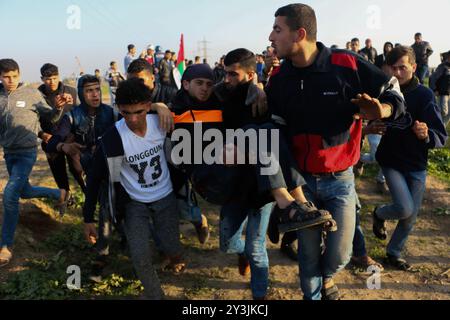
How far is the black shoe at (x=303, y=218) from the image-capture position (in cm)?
279

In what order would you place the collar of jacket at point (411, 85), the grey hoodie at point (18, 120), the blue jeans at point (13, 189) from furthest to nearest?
1. the grey hoodie at point (18, 120)
2. the blue jeans at point (13, 189)
3. the collar of jacket at point (411, 85)

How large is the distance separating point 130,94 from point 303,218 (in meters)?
1.87

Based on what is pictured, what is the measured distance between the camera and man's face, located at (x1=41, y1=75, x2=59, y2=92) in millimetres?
5554

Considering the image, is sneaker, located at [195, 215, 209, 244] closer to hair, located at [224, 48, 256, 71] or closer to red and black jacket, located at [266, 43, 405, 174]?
red and black jacket, located at [266, 43, 405, 174]

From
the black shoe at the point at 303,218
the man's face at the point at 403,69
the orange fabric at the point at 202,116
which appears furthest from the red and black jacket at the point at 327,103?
the man's face at the point at 403,69

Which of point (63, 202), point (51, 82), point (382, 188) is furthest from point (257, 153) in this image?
point (382, 188)

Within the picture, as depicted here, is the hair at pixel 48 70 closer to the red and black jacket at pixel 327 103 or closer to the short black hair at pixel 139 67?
the short black hair at pixel 139 67

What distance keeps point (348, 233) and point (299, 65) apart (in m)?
1.50

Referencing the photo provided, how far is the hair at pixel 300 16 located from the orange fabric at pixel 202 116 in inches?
42.1

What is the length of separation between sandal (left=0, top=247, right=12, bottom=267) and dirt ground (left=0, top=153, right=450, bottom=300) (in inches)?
2.4

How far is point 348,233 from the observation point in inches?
125

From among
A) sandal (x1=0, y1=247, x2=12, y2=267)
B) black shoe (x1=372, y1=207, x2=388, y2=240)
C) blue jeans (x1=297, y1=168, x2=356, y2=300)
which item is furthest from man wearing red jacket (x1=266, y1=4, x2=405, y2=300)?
sandal (x1=0, y1=247, x2=12, y2=267)

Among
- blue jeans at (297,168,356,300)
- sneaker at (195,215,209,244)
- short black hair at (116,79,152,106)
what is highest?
short black hair at (116,79,152,106)
